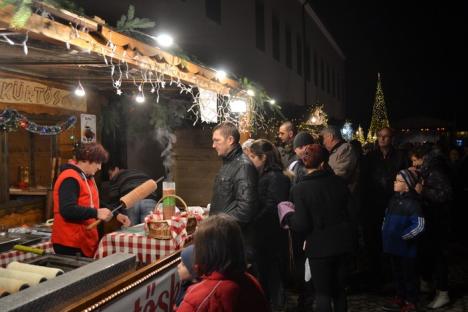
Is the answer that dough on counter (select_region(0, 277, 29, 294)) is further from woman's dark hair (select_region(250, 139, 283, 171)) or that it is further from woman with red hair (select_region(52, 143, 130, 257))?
woman's dark hair (select_region(250, 139, 283, 171))

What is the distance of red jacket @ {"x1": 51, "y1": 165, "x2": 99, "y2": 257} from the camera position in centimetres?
473

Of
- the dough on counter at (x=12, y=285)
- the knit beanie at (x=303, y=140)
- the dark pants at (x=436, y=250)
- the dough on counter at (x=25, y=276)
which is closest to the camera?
the dough on counter at (x=12, y=285)

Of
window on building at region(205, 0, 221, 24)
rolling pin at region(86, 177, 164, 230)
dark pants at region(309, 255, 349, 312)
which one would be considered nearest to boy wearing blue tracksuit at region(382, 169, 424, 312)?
dark pants at region(309, 255, 349, 312)

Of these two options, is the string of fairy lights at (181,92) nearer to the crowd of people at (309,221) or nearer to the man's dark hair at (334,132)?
the crowd of people at (309,221)

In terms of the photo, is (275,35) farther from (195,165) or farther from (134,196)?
(134,196)

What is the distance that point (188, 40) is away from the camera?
1181 centimetres

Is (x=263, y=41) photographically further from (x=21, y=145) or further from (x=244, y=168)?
(x=244, y=168)

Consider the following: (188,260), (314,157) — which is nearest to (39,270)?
(188,260)

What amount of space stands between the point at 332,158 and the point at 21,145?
20.5 ft

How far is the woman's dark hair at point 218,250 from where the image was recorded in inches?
98.8

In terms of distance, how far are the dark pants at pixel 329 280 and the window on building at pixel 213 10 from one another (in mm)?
10076

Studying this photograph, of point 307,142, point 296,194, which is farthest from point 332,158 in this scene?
point 296,194

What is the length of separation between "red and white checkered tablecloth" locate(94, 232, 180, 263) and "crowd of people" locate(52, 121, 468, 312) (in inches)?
9.9

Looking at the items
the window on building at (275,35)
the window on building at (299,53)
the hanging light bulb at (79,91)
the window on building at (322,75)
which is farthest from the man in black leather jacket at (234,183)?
the window on building at (322,75)
